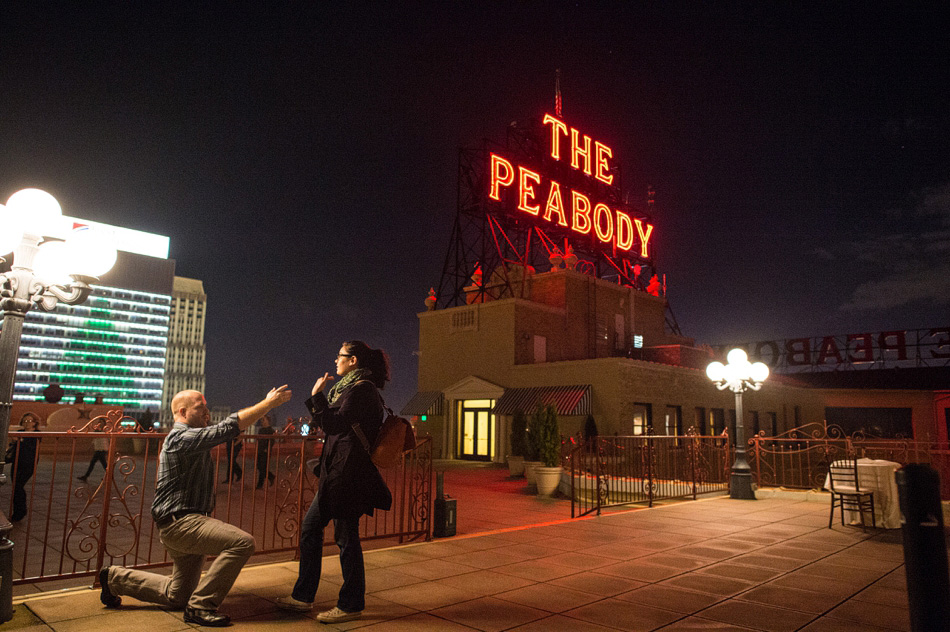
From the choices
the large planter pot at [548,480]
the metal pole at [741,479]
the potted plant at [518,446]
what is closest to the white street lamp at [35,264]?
the large planter pot at [548,480]

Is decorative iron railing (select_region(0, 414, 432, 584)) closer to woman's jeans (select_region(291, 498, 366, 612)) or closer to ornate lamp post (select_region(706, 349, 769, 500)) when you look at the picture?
woman's jeans (select_region(291, 498, 366, 612))

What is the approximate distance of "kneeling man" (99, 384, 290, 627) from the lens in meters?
4.48

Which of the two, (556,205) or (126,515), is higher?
(556,205)

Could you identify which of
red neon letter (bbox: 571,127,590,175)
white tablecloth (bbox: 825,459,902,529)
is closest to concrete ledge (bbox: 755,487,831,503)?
white tablecloth (bbox: 825,459,902,529)

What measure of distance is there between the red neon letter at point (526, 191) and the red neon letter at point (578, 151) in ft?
15.6

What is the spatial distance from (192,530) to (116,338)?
168 metres

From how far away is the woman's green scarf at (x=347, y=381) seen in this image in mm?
4906

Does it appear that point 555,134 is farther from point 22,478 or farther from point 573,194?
point 22,478

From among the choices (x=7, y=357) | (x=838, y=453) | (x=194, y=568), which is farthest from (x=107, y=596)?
(x=838, y=453)

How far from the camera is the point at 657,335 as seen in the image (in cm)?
3566

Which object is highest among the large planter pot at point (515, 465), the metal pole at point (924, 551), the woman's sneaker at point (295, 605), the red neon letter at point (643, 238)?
the red neon letter at point (643, 238)

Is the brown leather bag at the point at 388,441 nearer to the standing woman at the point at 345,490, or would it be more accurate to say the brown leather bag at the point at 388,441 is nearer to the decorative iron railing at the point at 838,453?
the standing woman at the point at 345,490

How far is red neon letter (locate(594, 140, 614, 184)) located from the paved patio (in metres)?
29.5

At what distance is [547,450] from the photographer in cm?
1588
